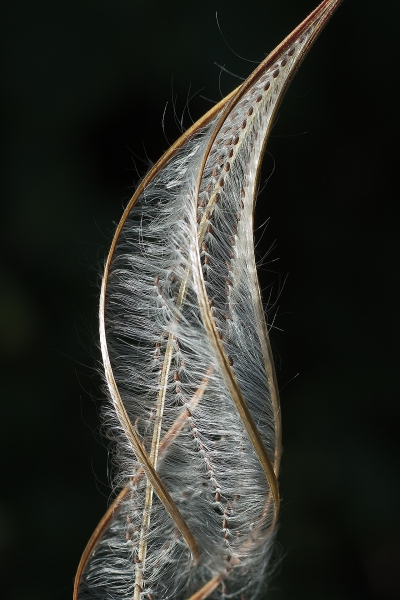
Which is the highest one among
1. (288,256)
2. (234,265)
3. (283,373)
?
(234,265)

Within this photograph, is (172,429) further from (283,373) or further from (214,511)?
(283,373)

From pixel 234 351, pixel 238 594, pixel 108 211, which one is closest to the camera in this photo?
pixel 234 351

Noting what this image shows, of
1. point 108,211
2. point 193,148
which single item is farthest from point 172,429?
point 108,211

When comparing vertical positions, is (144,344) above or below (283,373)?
above

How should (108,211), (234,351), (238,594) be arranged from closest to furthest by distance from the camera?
(234,351), (238,594), (108,211)

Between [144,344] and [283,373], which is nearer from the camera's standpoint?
[144,344]

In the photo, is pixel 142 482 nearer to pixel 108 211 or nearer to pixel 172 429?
pixel 172 429

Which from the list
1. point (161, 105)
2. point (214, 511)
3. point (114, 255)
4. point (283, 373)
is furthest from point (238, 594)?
point (161, 105)
